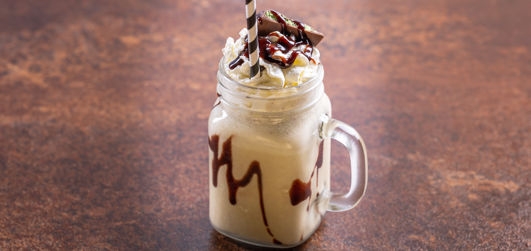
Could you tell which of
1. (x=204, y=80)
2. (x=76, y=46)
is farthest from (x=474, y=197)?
(x=76, y=46)

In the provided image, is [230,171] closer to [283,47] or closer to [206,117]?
[283,47]

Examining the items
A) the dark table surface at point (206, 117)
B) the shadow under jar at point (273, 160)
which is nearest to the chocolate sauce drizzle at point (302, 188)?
the shadow under jar at point (273, 160)

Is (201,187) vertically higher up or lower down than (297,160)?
lower down

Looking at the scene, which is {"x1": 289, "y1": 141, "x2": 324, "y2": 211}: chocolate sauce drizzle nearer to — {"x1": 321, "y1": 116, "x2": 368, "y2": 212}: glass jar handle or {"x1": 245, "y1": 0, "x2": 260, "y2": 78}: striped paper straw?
{"x1": 321, "y1": 116, "x2": 368, "y2": 212}: glass jar handle

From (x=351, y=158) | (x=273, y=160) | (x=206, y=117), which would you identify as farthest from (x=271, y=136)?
(x=206, y=117)

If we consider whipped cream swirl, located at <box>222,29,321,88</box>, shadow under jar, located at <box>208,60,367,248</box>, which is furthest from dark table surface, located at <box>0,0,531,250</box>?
whipped cream swirl, located at <box>222,29,321,88</box>

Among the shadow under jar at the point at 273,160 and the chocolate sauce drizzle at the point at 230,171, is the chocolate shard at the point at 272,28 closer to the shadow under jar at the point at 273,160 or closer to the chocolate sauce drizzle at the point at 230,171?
the shadow under jar at the point at 273,160

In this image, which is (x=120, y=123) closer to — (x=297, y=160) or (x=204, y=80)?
(x=204, y=80)
